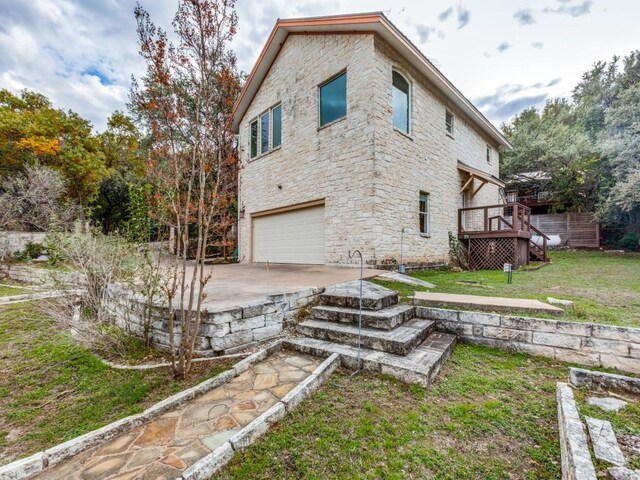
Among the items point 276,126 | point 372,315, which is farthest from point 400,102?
point 372,315

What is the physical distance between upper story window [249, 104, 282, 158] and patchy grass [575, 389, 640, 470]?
9285mm

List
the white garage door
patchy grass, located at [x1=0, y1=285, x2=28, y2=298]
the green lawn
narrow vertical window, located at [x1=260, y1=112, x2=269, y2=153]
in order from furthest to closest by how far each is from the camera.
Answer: narrow vertical window, located at [x1=260, y1=112, x2=269, y2=153] < the white garage door < patchy grass, located at [x1=0, y1=285, x2=28, y2=298] < the green lawn

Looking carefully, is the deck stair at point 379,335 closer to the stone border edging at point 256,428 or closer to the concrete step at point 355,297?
the concrete step at point 355,297

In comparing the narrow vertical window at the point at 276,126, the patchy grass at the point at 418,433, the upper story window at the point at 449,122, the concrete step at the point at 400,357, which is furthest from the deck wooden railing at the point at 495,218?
the patchy grass at the point at 418,433

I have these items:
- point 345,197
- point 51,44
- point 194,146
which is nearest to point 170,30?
point 194,146

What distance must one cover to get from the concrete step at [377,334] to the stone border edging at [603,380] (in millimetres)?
1301

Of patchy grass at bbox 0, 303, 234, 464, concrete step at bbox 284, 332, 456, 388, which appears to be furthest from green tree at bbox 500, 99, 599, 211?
patchy grass at bbox 0, 303, 234, 464

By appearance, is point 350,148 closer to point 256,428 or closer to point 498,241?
point 498,241

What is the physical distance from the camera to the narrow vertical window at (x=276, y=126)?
378 inches

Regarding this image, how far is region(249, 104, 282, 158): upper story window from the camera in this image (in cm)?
972

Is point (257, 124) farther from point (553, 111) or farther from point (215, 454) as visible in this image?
point (553, 111)

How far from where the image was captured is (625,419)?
1903 millimetres

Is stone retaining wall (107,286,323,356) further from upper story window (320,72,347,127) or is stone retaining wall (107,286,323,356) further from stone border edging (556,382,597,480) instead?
upper story window (320,72,347,127)

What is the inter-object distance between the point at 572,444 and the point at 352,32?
8571mm
